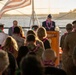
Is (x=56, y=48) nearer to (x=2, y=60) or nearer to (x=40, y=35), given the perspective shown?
(x=40, y=35)

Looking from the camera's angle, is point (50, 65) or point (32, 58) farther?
point (50, 65)

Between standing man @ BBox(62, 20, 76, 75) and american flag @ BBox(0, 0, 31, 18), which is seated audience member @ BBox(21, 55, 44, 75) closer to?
standing man @ BBox(62, 20, 76, 75)

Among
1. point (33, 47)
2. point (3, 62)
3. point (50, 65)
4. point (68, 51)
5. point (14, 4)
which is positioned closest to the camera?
point (3, 62)

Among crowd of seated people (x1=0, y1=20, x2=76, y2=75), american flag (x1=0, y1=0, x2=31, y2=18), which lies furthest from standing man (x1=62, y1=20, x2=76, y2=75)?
american flag (x1=0, y1=0, x2=31, y2=18)

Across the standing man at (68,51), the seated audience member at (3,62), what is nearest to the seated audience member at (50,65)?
the seated audience member at (3,62)

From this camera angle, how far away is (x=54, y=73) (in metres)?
4.27

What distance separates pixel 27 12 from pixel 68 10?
8.72 ft

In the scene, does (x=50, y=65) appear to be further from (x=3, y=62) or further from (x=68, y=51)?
(x=68, y=51)

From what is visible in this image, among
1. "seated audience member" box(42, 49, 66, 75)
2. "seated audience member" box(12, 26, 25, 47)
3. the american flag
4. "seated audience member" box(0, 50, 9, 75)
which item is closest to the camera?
"seated audience member" box(0, 50, 9, 75)

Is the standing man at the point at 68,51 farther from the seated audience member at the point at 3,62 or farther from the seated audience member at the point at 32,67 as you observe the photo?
the seated audience member at the point at 32,67

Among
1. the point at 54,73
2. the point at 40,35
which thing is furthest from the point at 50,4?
the point at 54,73

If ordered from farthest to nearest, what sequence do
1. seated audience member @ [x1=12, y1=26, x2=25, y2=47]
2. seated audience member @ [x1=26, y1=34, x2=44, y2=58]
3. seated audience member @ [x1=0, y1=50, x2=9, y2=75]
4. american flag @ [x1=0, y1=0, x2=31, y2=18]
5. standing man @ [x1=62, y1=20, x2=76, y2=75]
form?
american flag @ [x1=0, y1=0, x2=31, y2=18] < seated audience member @ [x1=12, y1=26, x2=25, y2=47] < seated audience member @ [x1=26, y1=34, x2=44, y2=58] < standing man @ [x1=62, y1=20, x2=76, y2=75] < seated audience member @ [x1=0, y1=50, x2=9, y2=75]

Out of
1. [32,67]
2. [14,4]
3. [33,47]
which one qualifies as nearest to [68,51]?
[33,47]

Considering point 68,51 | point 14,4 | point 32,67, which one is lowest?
point 68,51
